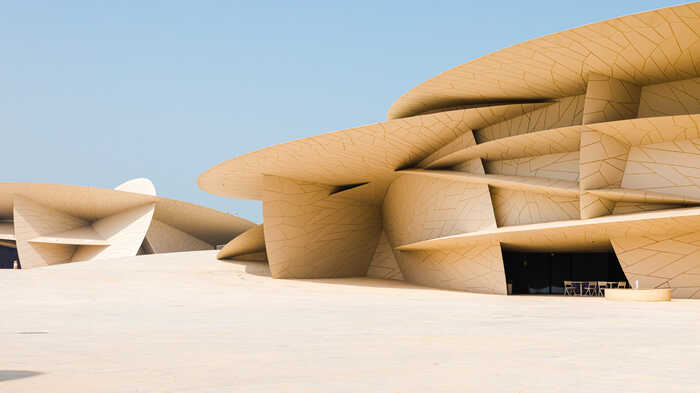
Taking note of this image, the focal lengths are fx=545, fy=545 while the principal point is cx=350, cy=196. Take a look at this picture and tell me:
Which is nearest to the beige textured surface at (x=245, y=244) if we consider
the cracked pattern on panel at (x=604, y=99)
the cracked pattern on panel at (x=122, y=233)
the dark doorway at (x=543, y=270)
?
the cracked pattern on panel at (x=122, y=233)

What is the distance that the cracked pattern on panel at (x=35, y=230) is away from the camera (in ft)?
125

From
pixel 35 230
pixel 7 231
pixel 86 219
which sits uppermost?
pixel 86 219

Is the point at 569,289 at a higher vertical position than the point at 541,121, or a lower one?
lower

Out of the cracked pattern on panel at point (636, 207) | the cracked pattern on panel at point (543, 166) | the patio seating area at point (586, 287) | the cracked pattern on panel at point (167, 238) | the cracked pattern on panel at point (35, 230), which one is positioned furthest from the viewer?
the cracked pattern on panel at point (167, 238)

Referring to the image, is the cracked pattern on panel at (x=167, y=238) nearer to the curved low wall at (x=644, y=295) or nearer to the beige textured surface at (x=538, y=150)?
the beige textured surface at (x=538, y=150)

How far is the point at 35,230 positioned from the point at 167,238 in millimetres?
9129

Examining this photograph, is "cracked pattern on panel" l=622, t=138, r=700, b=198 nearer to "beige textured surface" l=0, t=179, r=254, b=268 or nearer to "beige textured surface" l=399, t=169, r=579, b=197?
"beige textured surface" l=399, t=169, r=579, b=197

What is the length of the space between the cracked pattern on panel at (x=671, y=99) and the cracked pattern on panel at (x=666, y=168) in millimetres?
1327

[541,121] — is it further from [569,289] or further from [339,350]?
[339,350]

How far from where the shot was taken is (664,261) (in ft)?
56.6

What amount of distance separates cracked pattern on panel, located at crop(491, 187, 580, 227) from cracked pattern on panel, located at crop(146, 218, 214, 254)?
98.3 ft

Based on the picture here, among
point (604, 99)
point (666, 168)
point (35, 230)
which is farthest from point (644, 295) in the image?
point (35, 230)

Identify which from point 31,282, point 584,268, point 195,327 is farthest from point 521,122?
point 31,282

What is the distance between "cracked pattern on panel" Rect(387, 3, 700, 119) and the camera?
14711 millimetres
